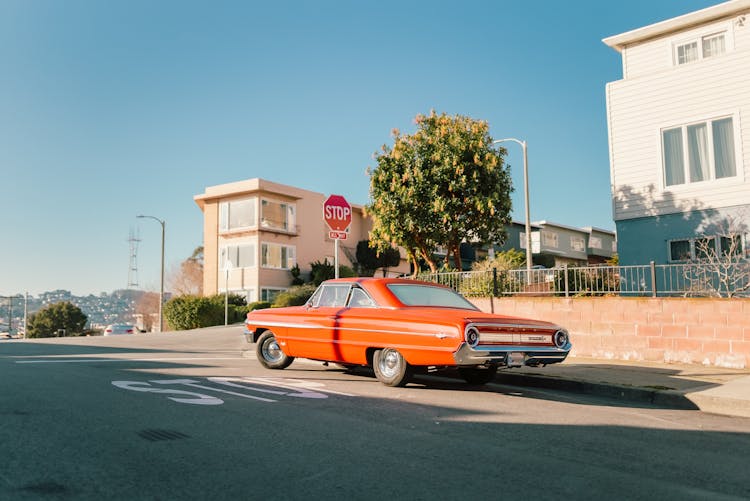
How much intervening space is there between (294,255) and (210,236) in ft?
20.4

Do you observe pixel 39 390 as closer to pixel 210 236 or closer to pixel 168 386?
pixel 168 386

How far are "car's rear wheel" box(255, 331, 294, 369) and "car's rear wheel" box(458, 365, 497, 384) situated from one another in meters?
3.15

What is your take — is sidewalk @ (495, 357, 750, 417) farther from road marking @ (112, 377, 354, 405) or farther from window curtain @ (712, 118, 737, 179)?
window curtain @ (712, 118, 737, 179)

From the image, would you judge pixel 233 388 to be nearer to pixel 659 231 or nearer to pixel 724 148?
pixel 659 231

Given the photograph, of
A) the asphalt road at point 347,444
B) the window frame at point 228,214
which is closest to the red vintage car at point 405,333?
the asphalt road at point 347,444

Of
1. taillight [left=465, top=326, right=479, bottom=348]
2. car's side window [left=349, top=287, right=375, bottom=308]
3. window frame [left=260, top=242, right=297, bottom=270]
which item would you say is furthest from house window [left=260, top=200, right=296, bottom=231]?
taillight [left=465, top=326, right=479, bottom=348]

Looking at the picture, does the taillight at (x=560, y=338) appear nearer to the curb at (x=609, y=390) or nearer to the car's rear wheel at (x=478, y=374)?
the curb at (x=609, y=390)

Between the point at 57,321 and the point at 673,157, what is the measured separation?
62295mm

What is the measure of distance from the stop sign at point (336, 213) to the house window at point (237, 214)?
28885 mm

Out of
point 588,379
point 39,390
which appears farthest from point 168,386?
point 588,379

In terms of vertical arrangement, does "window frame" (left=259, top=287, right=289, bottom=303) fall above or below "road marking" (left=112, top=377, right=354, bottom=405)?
above

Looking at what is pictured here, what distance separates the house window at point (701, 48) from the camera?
19.3 meters

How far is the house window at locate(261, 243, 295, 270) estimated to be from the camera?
42906 millimetres

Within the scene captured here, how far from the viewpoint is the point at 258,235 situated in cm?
4209
